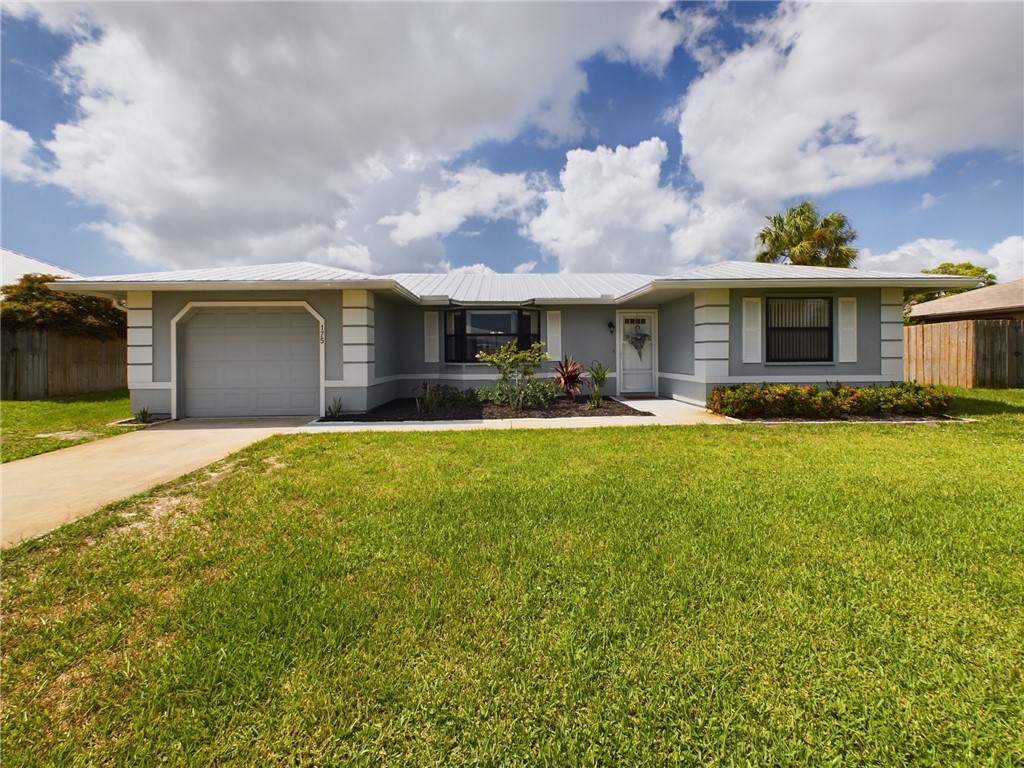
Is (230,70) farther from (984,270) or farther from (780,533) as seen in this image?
(984,270)

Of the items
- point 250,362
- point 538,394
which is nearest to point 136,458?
point 250,362

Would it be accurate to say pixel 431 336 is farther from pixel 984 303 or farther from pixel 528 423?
pixel 984 303

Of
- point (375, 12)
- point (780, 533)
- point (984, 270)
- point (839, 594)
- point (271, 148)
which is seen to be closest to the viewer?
point (839, 594)

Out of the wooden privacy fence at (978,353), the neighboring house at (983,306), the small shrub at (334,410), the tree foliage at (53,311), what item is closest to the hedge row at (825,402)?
the wooden privacy fence at (978,353)

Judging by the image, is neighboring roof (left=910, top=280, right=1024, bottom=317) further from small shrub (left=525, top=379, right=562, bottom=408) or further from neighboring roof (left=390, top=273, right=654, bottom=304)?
small shrub (left=525, top=379, right=562, bottom=408)

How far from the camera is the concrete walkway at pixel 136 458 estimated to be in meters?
3.89

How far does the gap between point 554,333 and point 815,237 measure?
1512cm

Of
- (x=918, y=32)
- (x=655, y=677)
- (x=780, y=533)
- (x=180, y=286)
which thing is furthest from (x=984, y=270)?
(x=180, y=286)

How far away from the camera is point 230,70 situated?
805cm

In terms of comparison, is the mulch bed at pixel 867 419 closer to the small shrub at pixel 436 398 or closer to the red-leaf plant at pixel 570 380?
the red-leaf plant at pixel 570 380

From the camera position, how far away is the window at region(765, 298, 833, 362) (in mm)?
9984

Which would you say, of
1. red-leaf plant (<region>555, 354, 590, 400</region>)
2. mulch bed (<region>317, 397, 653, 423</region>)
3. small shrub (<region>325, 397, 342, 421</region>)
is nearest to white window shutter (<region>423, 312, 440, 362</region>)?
mulch bed (<region>317, 397, 653, 423</region>)

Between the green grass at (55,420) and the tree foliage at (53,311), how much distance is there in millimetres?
2046

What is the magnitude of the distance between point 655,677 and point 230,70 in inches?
450
